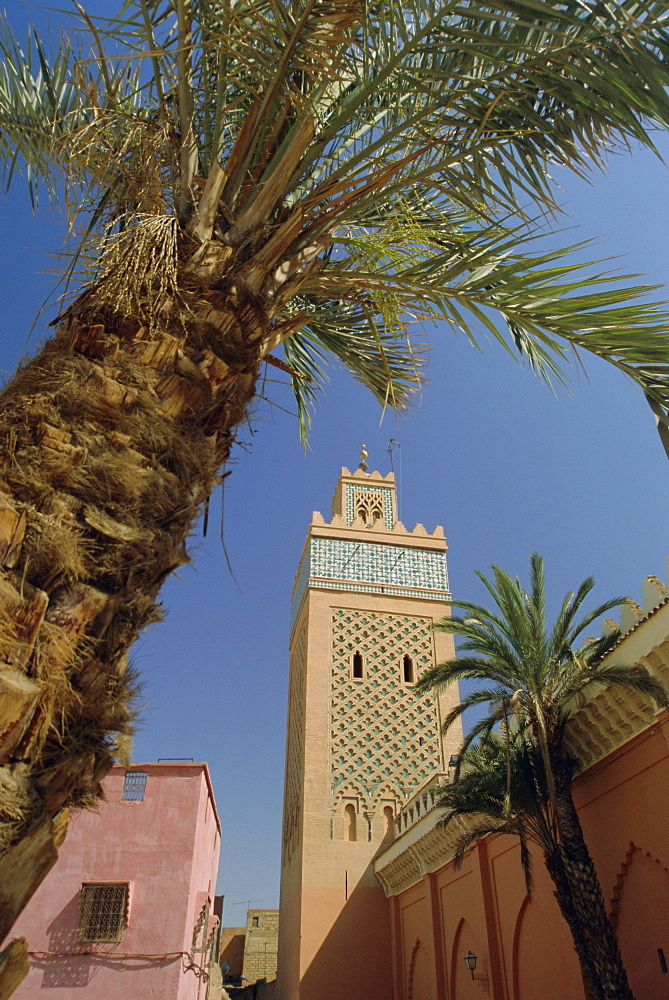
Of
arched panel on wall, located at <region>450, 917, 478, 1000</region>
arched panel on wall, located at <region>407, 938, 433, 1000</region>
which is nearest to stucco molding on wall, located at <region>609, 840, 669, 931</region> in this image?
arched panel on wall, located at <region>450, 917, 478, 1000</region>

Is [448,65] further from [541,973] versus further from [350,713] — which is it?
[350,713]

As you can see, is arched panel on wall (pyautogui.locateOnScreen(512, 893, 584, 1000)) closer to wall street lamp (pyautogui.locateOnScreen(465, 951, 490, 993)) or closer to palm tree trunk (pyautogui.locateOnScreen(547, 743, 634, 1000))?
wall street lamp (pyautogui.locateOnScreen(465, 951, 490, 993))

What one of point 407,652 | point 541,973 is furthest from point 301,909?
point 541,973

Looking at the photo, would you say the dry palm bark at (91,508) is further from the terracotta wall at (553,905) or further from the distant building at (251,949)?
the distant building at (251,949)

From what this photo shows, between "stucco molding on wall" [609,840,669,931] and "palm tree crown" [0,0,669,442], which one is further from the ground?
"palm tree crown" [0,0,669,442]

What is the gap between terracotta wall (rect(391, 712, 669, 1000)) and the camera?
6332 millimetres

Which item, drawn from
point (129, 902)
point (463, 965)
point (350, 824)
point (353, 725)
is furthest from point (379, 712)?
point (129, 902)

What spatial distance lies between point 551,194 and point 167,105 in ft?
5.00

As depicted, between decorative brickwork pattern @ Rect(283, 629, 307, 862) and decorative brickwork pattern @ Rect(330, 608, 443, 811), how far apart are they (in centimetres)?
76

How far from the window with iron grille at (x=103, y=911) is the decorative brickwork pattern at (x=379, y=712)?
464cm

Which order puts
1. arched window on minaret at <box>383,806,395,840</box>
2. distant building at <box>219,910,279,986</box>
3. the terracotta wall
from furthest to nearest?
distant building at <box>219,910,279,986</box> → arched window on minaret at <box>383,806,395,840</box> → the terracotta wall

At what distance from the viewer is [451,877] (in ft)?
35.3

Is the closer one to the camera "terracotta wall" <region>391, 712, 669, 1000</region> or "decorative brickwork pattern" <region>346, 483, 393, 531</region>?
"terracotta wall" <region>391, 712, 669, 1000</region>

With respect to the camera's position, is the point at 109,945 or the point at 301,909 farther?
the point at 301,909
